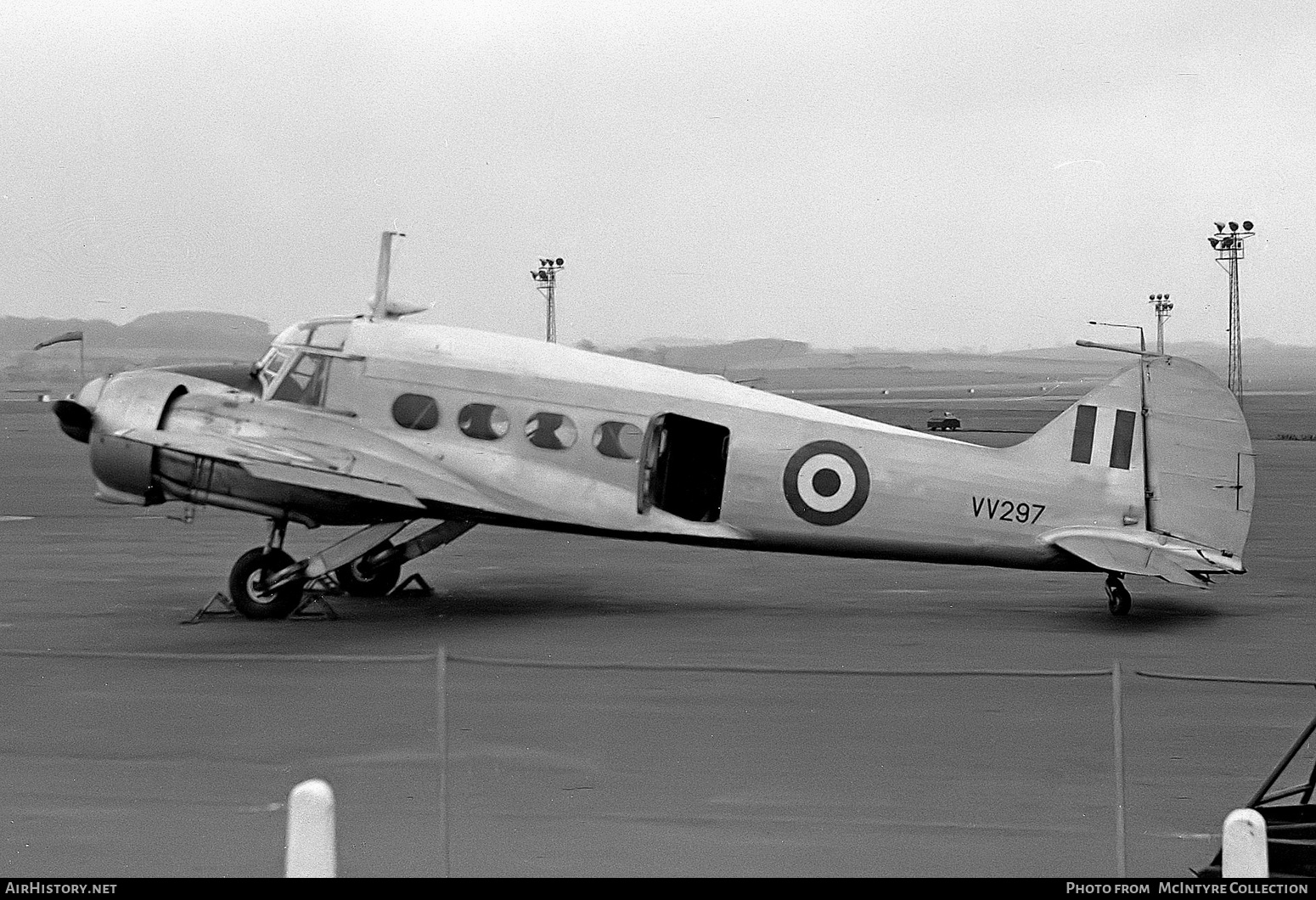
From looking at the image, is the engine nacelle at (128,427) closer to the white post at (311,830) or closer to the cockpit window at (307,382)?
the cockpit window at (307,382)

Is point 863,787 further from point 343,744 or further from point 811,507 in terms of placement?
point 811,507

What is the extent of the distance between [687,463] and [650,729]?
20.8 ft

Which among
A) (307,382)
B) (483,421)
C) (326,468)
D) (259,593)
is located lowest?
(259,593)

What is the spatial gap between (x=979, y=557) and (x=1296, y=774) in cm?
652

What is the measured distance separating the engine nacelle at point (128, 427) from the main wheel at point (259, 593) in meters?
1.22

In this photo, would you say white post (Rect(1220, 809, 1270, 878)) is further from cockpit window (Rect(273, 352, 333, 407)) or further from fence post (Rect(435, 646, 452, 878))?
cockpit window (Rect(273, 352, 333, 407))

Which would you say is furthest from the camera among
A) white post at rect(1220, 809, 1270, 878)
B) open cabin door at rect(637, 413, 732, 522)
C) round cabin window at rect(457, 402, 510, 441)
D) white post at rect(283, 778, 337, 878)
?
round cabin window at rect(457, 402, 510, 441)

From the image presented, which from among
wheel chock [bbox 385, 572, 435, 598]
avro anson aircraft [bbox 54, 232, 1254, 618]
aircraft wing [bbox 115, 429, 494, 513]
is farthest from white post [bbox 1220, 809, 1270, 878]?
wheel chock [bbox 385, 572, 435, 598]

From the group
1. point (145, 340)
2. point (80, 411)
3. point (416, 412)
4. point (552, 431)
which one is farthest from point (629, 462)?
point (145, 340)

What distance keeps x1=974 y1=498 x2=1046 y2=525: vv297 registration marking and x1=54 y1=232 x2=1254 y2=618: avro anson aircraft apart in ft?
0.06

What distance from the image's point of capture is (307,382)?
1858 centimetres

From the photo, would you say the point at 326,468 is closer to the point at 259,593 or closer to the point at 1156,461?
the point at 259,593

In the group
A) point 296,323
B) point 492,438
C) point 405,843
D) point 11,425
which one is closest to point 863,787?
point 405,843

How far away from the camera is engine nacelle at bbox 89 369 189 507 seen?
17703mm
